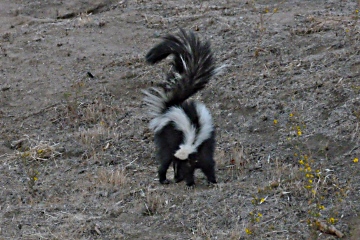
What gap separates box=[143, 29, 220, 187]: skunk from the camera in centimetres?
767

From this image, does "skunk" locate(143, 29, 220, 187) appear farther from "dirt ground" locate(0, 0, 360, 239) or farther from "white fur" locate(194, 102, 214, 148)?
"dirt ground" locate(0, 0, 360, 239)

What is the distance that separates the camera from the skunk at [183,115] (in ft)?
25.2

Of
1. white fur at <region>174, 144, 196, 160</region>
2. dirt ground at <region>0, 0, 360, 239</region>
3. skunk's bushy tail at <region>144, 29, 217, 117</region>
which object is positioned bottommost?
dirt ground at <region>0, 0, 360, 239</region>

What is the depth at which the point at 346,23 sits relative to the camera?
35.0 ft

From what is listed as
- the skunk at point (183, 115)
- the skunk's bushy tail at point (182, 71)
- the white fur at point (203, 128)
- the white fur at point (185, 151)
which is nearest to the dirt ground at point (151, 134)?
the skunk at point (183, 115)

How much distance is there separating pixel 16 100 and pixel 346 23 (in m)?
5.00

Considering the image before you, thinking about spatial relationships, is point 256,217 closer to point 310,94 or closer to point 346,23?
point 310,94

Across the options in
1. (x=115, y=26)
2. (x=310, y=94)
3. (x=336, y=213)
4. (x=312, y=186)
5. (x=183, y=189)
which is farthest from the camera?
(x=115, y=26)

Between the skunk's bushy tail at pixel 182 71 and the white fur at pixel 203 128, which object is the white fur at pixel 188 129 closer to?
the white fur at pixel 203 128

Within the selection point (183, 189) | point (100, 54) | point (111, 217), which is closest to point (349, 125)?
point (183, 189)

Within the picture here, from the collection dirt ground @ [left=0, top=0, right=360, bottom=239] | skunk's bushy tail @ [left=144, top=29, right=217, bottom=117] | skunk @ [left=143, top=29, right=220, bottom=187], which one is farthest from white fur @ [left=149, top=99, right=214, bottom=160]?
dirt ground @ [left=0, top=0, right=360, bottom=239]

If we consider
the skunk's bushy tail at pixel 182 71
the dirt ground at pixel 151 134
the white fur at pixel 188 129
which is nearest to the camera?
the dirt ground at pixel 151 134

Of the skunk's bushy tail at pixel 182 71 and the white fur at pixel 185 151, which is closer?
the white fur at pixel 185 151

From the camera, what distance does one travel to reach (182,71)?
7988 mm
